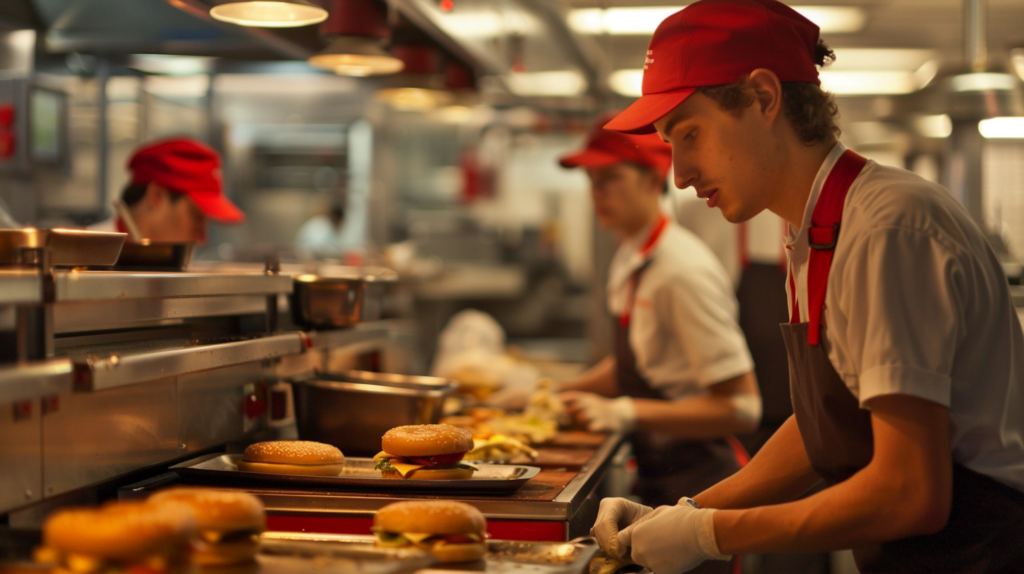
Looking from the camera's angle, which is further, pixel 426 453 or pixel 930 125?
pixel 930 125

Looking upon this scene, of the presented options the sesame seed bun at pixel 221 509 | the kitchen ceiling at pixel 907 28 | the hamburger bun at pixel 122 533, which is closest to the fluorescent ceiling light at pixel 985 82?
the kitchen ceiling at pixel 907 28

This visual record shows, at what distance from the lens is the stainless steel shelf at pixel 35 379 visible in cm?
120

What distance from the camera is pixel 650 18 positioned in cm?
638

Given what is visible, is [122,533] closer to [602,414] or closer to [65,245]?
[65,245]

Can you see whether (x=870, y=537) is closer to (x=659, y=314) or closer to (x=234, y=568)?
(x=234, y=568)

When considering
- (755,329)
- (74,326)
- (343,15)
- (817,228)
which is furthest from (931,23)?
(74,326)

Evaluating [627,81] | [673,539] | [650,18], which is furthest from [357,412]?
[627,81]

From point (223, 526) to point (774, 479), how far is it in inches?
42.6

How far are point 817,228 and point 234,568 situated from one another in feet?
3.43

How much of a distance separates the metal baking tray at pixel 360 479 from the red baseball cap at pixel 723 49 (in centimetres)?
73

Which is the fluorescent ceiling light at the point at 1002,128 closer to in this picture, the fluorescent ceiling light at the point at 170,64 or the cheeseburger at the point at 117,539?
the fluorescent ceiling light at the point at 170,64

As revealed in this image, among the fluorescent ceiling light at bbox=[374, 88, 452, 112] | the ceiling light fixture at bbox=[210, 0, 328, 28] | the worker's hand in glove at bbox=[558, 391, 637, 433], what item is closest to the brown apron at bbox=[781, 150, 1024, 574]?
the worker's hand in glove at bbox=[558, 391, 637, 433]

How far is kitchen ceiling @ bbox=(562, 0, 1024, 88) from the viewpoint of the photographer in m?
6.18

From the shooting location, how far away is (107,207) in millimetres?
5047
